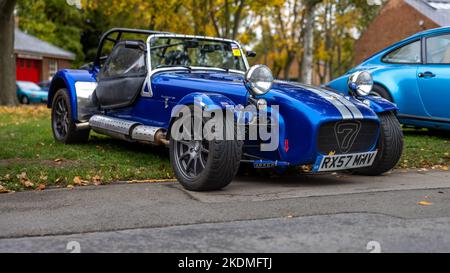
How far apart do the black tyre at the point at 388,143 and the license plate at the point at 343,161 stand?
0.47 meters

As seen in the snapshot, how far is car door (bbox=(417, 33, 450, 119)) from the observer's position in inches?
327

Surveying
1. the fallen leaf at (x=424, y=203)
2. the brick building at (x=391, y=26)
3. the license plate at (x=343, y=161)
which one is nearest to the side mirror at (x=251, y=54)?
the license plate at (x=343, y=161)

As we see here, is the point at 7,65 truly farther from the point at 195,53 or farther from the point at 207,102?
the point at 207,102

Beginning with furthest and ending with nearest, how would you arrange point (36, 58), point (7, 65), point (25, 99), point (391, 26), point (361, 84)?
point (36, 58) < point (25, 99) < point (391, 26) < point (7, 65) < point (361, 84)

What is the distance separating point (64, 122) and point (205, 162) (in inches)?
153

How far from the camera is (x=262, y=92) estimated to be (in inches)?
222

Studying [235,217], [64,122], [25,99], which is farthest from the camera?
[25,99]

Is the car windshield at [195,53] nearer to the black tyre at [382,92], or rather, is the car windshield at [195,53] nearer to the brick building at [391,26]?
the black tyre at [382,92]

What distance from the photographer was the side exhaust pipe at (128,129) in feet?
21.9

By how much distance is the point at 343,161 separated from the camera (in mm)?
5762

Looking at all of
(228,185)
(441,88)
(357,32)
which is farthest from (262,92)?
(357,32)

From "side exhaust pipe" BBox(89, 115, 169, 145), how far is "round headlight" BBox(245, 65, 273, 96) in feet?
4.38

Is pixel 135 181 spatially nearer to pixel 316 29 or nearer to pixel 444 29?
pixel 444 29

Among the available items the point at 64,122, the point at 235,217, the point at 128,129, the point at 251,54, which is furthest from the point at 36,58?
the point at 235,217
